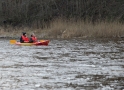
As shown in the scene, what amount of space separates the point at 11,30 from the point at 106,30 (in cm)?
1398

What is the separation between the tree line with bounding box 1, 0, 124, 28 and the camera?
48.2 meters

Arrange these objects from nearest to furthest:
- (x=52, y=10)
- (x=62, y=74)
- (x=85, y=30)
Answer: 1. (x=62, y=74)
2. (x=85, y=30)
3. (x=52, y=10)

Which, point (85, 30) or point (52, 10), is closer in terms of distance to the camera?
point (85, 30)

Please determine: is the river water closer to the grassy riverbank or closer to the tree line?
the grassy riverbank

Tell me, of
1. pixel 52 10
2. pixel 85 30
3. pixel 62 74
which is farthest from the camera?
pixel 52 10

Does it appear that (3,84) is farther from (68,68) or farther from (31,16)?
(31,16)

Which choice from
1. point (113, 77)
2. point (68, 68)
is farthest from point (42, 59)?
point (113, 77)

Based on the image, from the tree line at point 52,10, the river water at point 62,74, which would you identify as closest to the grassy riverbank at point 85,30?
the tree line at point 52,10

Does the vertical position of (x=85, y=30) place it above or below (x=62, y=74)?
above

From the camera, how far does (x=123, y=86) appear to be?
11273 mm

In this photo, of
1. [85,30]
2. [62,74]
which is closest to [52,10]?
[85,30]

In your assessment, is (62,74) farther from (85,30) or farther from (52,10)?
(52,10)

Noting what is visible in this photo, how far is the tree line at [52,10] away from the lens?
48.2 meters

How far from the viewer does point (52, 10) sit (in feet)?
165
